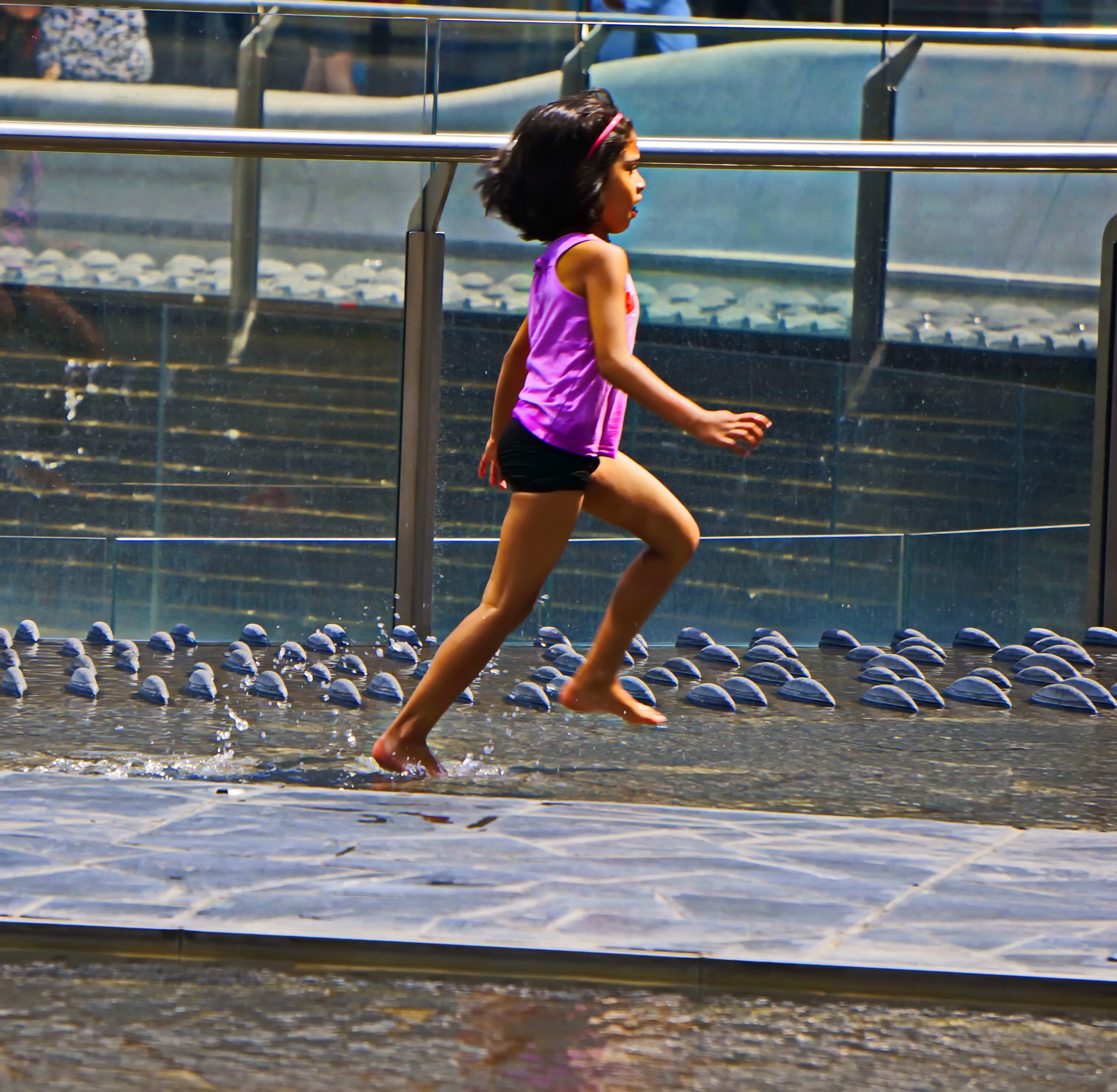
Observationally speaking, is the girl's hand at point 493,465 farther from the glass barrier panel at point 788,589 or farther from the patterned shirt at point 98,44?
the patterned shirt at point 98,44

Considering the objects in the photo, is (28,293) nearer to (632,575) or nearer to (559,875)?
(632,575)

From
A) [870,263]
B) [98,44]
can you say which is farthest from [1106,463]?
[98,44]

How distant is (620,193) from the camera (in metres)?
4.25

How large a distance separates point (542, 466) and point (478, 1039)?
6.49 feet

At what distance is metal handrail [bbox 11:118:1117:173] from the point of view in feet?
20.9

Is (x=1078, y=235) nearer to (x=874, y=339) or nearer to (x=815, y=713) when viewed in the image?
(x=874, y=339)

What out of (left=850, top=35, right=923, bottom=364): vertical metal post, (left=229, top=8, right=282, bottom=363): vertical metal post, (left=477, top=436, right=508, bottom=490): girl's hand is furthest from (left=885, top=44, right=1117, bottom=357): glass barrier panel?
(left=477, top=436, right=508, bottom=490): girl's hand

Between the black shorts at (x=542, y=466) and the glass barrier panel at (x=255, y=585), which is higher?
the black shorts at (x=542, y=466)

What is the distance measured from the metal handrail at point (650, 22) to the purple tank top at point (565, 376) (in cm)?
442

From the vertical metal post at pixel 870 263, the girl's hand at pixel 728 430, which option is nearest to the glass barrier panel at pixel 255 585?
the vertical metal post at pixel 870 263

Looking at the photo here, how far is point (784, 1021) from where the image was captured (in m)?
2.43

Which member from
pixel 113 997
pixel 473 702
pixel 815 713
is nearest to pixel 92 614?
pixel 473 702

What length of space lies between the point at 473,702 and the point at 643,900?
A: 313cm

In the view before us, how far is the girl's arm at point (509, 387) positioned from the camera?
14.2 ft
